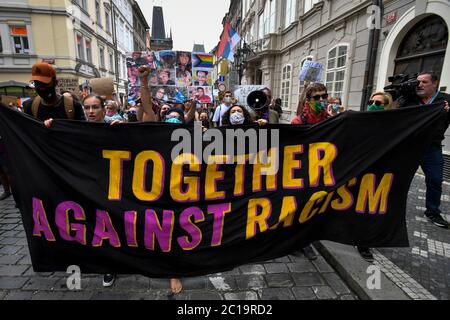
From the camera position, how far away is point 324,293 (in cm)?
237

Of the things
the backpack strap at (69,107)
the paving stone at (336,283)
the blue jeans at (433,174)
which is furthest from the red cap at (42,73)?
the blue jeans at (433,174)

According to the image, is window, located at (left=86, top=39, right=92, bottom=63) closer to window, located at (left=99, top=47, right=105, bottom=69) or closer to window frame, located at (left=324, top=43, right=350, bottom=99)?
window, located at (left=99, top=47, right=105, bottom=69)

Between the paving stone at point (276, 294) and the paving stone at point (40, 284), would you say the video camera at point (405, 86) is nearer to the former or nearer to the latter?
the paving stone at point (276, 294)

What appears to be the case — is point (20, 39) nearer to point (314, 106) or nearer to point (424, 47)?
point (314, 106)

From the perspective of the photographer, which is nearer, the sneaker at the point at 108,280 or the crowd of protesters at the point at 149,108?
the sneaker at the point at 108,280

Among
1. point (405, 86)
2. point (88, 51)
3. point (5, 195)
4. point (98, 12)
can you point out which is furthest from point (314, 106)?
point (98, 12)

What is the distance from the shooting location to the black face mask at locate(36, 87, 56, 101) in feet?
9.18

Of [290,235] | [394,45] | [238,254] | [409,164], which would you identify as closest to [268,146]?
[290,235]

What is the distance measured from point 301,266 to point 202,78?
7447 millimetres

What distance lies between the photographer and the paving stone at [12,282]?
2.38 metres

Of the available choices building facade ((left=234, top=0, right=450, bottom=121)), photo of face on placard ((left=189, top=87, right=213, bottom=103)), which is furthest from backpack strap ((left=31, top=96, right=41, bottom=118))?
building facade ((left=234, top=0, right=450, bottom=121))

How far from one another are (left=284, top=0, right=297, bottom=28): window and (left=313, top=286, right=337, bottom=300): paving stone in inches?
621

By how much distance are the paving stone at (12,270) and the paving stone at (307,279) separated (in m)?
2.78

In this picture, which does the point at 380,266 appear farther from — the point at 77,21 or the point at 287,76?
the point at 77,21
